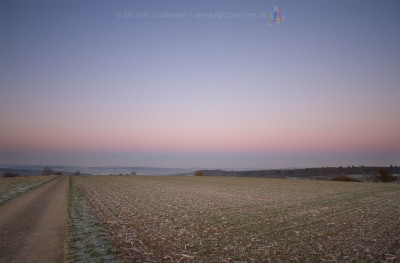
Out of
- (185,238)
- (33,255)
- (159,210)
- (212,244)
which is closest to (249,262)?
(212,244)

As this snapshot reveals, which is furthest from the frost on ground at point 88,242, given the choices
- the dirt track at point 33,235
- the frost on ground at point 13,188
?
the frost on ground at point 13,188

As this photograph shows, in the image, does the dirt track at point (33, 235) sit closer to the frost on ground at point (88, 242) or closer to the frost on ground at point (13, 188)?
the frost on ground at point (88, 242)

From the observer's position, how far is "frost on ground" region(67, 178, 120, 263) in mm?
10461

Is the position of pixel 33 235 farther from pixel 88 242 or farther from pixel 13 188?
pixel 13 188

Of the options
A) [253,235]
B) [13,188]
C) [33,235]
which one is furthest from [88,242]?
[13,188]

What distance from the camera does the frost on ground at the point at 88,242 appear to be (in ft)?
34.3

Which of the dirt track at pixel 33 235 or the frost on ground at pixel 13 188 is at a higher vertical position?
the dirt track at pixel 33 235

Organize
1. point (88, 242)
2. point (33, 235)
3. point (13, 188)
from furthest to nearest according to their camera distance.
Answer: point (13, 188), point (33, 235), point (88, 242)

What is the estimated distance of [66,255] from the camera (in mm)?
10719

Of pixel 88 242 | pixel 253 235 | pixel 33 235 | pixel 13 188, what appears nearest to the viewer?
pixel 88 242

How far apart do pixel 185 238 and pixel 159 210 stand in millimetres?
9194

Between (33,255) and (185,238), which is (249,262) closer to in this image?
(185,238)

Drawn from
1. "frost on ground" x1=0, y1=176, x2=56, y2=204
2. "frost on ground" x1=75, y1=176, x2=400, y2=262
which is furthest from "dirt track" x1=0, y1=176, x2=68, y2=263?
"frost on ground" x1=0, y1=176, x2=56, y2=204

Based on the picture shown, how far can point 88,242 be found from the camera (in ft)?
41.3
